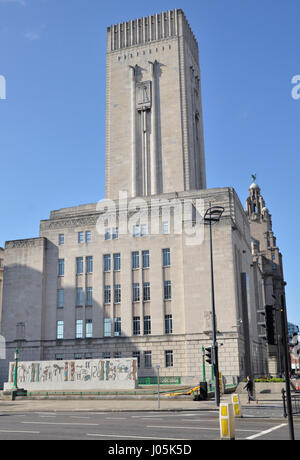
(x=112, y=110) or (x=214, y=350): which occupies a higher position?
(x=112, y=110)

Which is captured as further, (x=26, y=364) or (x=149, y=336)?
(x=149, y=336)

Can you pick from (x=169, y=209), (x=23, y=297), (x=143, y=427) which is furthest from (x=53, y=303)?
(x=143, y=427)

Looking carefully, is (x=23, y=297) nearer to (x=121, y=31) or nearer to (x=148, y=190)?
(x=148, y=190)

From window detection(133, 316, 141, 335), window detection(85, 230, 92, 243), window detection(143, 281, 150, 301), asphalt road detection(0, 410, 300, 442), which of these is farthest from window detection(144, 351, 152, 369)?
asphalt road detection(0, 410, 300, 442)

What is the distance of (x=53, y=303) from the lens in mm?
62438

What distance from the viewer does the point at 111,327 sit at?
194ft

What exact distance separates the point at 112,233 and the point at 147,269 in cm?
684

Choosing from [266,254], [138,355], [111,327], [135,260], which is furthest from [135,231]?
[266,254]

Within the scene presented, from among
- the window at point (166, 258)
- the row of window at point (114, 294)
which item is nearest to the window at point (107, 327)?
the row of window at point (114, 294)

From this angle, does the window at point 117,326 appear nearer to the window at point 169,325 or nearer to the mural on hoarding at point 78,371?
the window at point 169,325

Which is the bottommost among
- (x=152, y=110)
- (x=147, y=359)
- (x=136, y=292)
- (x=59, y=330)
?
(x=147, y=359)

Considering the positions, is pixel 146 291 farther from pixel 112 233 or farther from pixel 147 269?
pixel 112 233

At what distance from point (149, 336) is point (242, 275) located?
46.3 ft

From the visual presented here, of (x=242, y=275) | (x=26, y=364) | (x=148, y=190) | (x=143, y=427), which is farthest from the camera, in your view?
(x=148, y=190)
